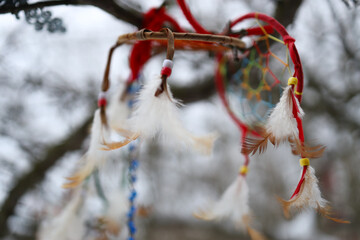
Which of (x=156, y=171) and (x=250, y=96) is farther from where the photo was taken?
(x=156, y=171)

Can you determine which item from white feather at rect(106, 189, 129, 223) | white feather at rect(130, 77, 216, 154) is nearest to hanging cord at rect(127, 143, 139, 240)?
white feather at rect(106, 189, 129, 223)

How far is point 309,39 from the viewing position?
1.53 m

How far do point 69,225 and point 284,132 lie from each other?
620 millimetres

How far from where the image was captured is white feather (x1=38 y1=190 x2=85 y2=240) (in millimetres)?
830

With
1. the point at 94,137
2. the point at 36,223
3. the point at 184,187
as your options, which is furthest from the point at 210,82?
the point at 184,187

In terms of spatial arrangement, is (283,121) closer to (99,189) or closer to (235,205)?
(235,205)

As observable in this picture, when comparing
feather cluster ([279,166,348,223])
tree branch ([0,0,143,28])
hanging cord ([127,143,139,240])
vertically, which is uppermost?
tree branch ([0,0,143,28])

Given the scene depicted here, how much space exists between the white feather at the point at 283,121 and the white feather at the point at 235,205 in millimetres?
403

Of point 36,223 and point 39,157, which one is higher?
point 39,157

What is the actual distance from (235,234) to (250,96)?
8.03 feet

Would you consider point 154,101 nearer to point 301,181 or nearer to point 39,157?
point 301,181

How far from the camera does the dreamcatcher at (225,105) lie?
483mm

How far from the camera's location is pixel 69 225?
0.84m

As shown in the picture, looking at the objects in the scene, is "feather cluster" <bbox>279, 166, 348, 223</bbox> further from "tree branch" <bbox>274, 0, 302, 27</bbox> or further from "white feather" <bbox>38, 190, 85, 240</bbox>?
"white feather" <bbox>38, 190, 85, 240</bbox>
